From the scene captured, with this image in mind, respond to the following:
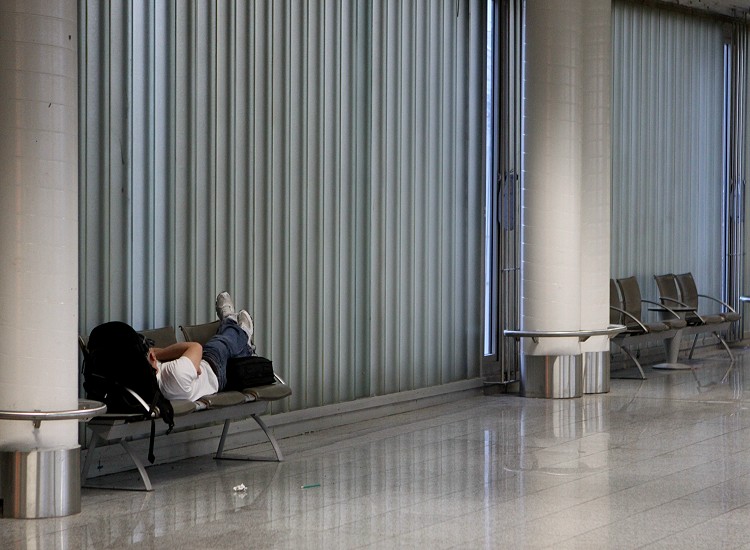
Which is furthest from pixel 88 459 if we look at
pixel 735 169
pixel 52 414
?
pixel 735 169

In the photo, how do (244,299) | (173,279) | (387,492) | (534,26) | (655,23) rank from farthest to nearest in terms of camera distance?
(655,23) < (534,26) < (244,299) < (173,279) < (387,492)

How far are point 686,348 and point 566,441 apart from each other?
23.1 ft

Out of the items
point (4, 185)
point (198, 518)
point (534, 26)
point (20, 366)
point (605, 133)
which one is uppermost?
point (534, 26)

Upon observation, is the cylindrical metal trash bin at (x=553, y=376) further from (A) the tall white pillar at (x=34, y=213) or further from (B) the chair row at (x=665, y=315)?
(A) the tall white pillar at (x=34, y=213)

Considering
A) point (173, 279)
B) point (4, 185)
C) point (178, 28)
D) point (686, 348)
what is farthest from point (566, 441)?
point (686, 348)

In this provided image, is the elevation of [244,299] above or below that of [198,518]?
above

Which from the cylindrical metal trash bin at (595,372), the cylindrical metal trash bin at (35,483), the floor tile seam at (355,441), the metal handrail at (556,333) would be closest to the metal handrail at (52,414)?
the cylindrical metal trash bin at (35,483)

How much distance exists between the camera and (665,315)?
1410 centimetres

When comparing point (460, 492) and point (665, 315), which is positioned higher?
point (665, 315)

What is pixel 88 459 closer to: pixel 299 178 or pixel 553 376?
pixel 299 178

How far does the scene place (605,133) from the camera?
11172 millimetres

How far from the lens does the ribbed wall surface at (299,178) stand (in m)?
7.31

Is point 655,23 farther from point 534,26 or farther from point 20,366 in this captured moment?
point 20,366

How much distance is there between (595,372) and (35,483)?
6.32m
